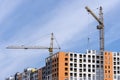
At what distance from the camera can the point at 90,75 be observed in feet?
643

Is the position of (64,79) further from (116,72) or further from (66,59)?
(116,72)

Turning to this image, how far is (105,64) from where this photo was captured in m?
200

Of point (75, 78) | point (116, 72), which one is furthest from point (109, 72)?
point (75, 78)

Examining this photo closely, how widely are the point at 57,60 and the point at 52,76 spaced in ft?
36.1

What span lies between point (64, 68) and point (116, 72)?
90.9ft

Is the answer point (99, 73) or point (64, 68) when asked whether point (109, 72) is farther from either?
point (64, 68)

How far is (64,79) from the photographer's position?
190 metres

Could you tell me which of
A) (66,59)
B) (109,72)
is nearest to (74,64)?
(66,59)

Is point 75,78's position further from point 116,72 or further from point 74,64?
point 116,72

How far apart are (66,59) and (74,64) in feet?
16.7

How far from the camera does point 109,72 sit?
7771 inches

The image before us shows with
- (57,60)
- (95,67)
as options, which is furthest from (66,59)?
(95,67)

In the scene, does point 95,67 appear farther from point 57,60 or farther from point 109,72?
point 57,60

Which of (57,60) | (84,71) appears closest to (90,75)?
(84,71)
